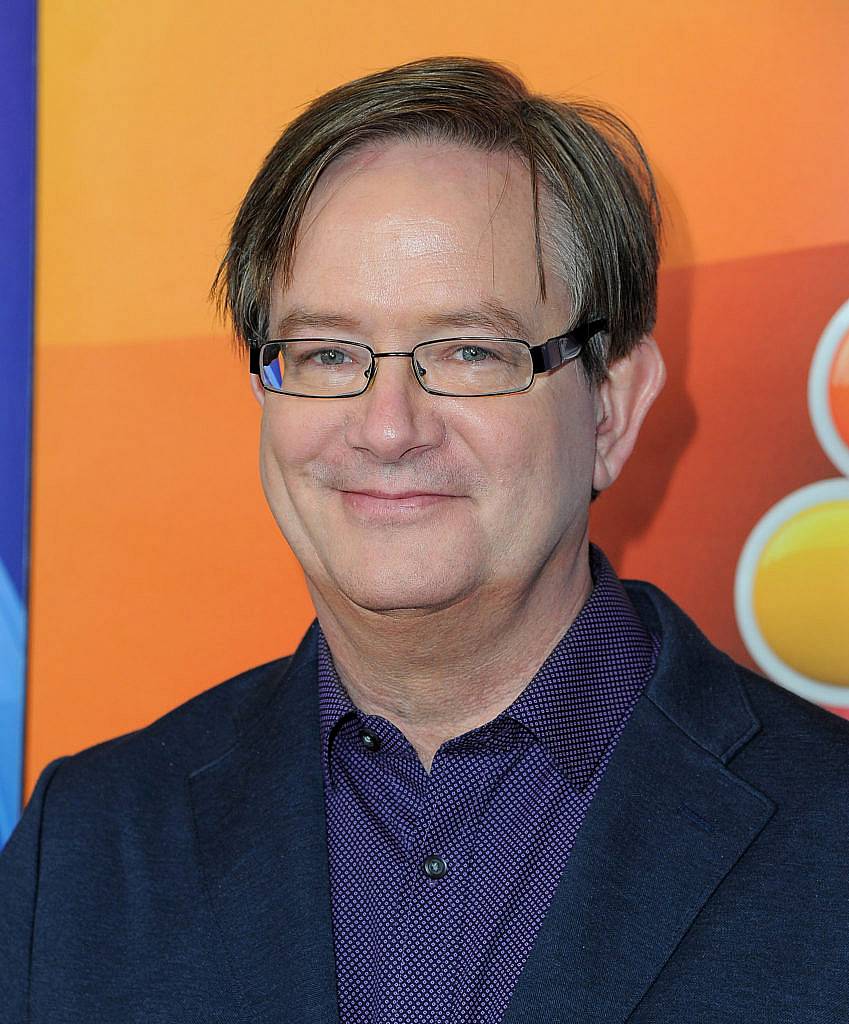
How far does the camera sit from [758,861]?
1562 mm

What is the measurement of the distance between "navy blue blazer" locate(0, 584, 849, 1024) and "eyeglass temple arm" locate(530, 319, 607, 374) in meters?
→ 0.38

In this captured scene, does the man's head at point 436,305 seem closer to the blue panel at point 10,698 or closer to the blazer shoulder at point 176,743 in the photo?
the blazer shoulder at point 176,743

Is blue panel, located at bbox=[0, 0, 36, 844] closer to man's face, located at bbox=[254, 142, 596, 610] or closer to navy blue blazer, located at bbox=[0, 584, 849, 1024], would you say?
navy blue blazer, located at bbox=[0, 584, 849, 1024]

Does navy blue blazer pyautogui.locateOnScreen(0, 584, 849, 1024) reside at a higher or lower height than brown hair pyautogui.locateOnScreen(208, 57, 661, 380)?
lower

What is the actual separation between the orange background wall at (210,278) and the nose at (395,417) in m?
0.75

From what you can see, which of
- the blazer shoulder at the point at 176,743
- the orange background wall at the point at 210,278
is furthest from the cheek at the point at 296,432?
the orange background wall at the point at 210,278

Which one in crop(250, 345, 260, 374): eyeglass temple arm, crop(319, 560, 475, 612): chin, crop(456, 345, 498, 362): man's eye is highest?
crop(456, 345, 498, 362): man's eye

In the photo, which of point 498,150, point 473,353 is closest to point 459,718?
point 473,353

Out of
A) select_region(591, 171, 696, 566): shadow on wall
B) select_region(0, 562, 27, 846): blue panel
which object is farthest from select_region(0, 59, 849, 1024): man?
select_region(0, 562, 27, 846): blue panel

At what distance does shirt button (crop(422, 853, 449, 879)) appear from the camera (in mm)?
1616

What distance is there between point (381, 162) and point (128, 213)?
786 mm

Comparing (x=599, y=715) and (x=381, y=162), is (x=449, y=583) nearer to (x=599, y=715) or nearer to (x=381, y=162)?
(x=599, y=715)

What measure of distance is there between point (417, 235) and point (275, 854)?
0.77 metres

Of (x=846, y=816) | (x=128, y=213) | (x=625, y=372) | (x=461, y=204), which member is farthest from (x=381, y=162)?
(x=846, y=816)
